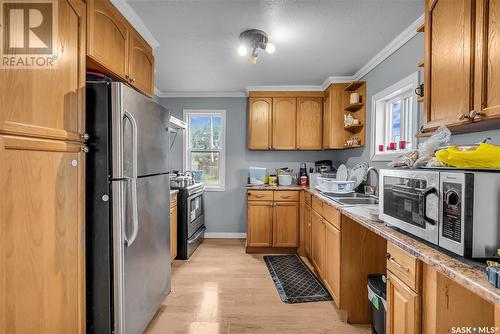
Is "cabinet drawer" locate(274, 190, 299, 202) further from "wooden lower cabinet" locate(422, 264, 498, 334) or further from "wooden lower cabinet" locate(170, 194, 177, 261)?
"wooden lower cabinet" locate(422, 264, 498, 334)

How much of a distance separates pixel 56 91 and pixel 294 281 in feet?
8.61

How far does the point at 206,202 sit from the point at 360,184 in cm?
247

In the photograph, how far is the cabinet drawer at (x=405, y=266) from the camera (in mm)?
1106

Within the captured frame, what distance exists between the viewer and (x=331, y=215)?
2.34 metres

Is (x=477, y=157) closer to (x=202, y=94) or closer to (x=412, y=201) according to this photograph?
(x=412, y=201)

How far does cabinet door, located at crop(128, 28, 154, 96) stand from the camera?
6.73 ft

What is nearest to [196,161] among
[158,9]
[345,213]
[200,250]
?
[200,250]

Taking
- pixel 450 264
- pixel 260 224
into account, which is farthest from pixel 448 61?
pixel 260 224

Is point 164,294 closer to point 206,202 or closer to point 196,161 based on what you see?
point 206,202

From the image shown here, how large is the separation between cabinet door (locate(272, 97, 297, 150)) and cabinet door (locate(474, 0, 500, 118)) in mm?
2774

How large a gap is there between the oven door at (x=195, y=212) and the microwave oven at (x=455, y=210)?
2682 mm

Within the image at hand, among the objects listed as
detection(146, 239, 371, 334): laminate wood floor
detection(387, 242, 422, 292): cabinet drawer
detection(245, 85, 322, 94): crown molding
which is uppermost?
detection(245, 85, 322, 94): crown molding

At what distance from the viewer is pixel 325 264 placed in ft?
8.21

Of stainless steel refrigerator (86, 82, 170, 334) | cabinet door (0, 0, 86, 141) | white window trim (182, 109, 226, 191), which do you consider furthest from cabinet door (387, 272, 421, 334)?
white window trim (182, 109, 226, 191)
